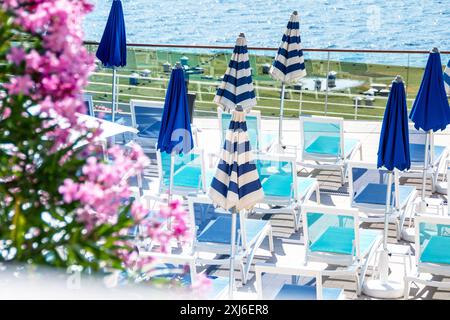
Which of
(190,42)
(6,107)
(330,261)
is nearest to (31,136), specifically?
(6,107)

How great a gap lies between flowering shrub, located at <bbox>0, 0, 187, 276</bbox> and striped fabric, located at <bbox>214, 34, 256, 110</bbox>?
627cm

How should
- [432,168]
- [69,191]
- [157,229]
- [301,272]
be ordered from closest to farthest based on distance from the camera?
[69,191], [157,229], [301,272], [432,168]

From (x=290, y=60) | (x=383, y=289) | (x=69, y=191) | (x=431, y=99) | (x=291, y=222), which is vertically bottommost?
(x=383, y=289)

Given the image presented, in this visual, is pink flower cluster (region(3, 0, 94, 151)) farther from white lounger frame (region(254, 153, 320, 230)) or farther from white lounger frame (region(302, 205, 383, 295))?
white lounger frame (region(254, 153, 320, 230))

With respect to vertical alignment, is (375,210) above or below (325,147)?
below

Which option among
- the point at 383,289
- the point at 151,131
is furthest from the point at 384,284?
the point at 151,131

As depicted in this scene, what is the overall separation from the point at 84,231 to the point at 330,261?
14.2 ft

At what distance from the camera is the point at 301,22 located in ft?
142

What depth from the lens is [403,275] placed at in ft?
20.4

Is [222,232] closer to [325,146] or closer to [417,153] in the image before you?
[325,146]

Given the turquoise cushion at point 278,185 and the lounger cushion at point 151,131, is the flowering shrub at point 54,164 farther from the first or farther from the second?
the lounger cushion at point 151,131

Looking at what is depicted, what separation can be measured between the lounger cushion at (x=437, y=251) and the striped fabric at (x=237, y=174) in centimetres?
105

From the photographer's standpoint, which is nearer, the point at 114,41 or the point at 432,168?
the point at 432,168

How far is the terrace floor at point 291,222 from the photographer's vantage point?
237 inches
